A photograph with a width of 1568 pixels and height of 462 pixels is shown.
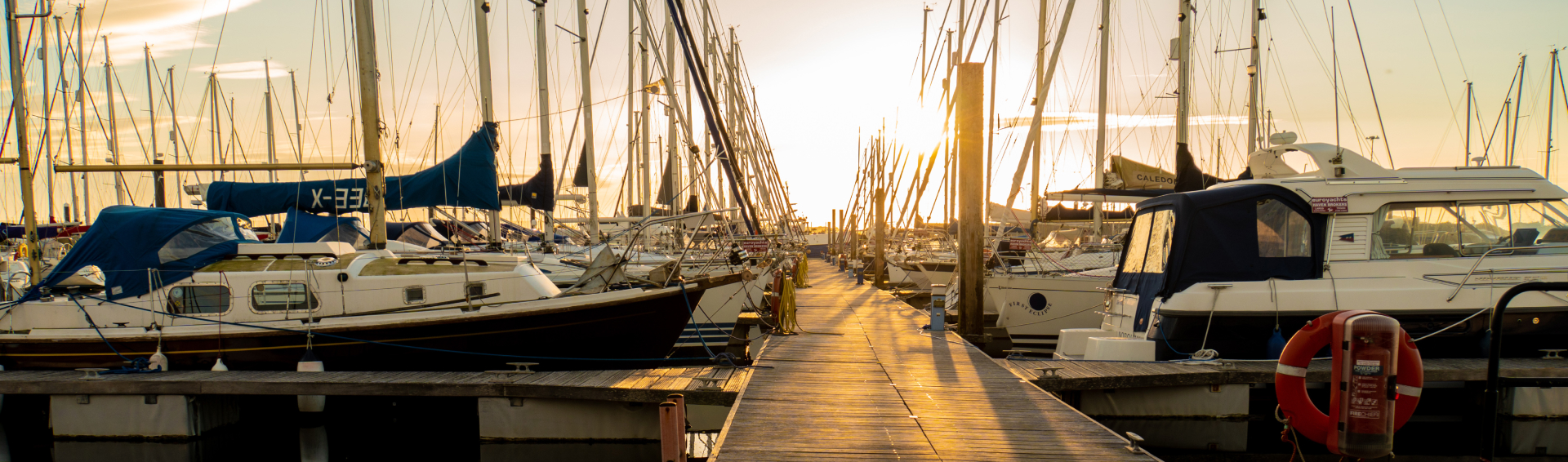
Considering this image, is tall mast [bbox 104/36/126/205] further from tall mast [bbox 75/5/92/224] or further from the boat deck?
the boat deck

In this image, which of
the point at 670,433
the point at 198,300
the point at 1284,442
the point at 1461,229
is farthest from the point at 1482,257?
the point at 198,300

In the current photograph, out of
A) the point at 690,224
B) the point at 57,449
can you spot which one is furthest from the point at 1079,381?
the point at 690,224

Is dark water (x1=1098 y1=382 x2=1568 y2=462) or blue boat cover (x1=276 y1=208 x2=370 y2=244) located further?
blue boat cover (x1=276 y1=208 x2=370 y2=244)

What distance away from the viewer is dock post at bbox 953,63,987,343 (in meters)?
9.72

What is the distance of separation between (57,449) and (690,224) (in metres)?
13.9

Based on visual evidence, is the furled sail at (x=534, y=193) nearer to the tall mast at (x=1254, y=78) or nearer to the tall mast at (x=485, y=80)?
the tall mast at (x=485, y=80)

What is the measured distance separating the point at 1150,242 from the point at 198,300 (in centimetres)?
1127

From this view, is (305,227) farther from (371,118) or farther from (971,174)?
(971,174)

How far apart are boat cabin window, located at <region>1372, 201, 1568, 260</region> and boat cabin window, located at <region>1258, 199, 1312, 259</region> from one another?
27.5 inches

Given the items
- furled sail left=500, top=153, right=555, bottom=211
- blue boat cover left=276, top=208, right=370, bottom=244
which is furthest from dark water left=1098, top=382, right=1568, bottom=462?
blue boat cover left=276, top=208, right=370, bottom=244

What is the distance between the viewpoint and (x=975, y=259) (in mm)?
10188

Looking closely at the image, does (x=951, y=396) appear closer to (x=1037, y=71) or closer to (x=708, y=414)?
(x=708, y=414)

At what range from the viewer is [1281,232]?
337 inches

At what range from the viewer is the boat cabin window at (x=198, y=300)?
907cm
